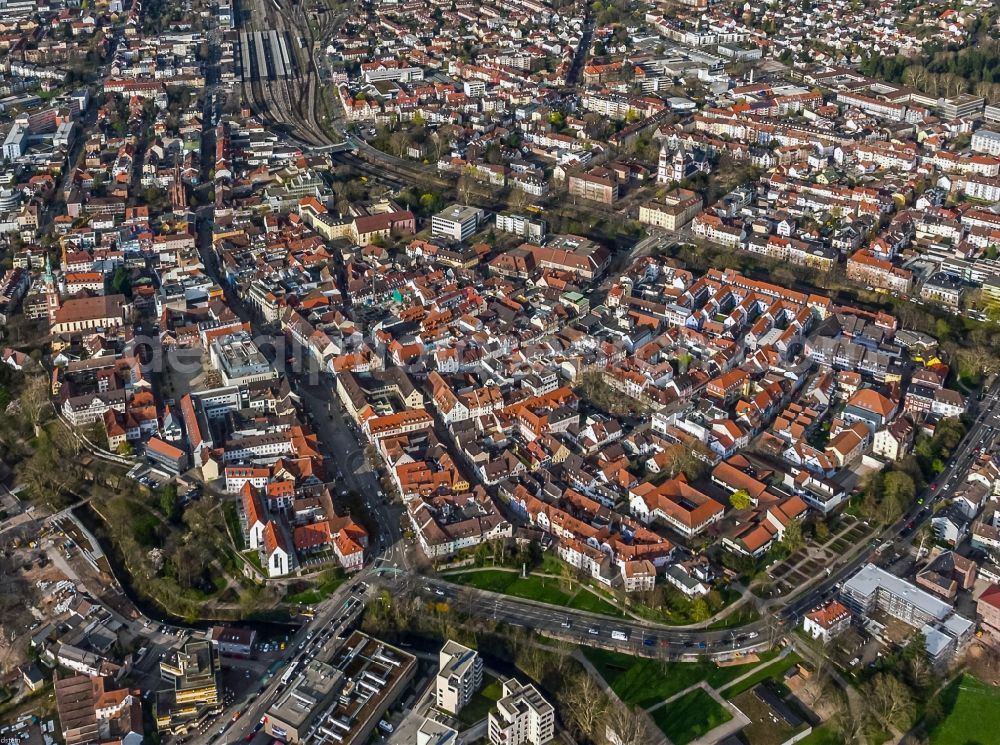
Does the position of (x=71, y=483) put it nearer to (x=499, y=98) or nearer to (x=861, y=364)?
(x=861, y=364)

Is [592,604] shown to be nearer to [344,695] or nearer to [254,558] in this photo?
[344,695]

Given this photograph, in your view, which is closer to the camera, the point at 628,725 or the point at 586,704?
the point at 628,725

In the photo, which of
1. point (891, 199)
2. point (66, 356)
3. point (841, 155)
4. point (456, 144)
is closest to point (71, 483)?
point (66, 356)

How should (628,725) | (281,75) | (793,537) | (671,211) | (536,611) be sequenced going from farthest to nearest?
(281,75)
(671,211)
(793,537)
(536,611)
(628,725)

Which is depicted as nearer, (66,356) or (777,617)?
(777,617)

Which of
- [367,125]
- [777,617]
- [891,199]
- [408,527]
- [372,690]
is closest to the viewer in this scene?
[372,690]

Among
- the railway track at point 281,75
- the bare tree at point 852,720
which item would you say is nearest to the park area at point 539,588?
the bare tree at point 852,720

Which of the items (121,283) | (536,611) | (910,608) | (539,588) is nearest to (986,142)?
(910,608)

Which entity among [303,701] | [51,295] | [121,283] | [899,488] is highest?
[899,488]
